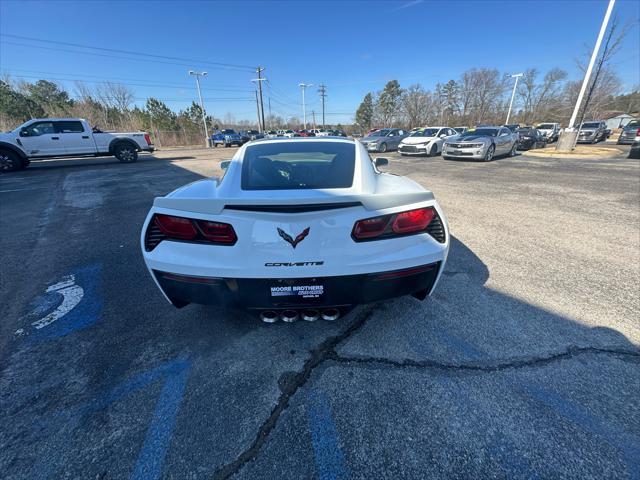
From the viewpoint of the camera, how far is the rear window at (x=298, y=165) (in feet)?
7.07

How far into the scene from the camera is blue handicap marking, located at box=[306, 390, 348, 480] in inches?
52.5

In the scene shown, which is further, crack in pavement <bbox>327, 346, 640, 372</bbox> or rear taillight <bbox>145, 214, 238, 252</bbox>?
crack in pavement <bbox>327, 346, 640, 372</bbox>

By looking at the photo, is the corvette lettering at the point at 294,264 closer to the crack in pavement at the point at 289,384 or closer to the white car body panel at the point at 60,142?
the crack in pavement at the point at 289,384

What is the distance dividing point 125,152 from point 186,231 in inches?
656

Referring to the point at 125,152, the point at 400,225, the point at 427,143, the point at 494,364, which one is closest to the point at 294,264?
the point at 400,225

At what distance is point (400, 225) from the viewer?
1.81 metres

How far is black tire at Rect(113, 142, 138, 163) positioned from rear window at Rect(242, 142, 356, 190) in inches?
608

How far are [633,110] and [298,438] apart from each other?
100m

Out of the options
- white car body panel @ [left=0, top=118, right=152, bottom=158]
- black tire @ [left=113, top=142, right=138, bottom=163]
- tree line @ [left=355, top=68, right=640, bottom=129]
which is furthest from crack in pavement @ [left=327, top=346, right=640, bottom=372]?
tree line @ [left=355, top=68, right=640, bottom=129]

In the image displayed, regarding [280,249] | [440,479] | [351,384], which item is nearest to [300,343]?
[351,384]

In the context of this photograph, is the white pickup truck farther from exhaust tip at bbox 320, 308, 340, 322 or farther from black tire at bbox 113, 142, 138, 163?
exhaust tip at bbox 320, 308, 340, 322

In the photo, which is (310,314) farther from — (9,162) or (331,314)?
(9,162)

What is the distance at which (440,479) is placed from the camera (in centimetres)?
129

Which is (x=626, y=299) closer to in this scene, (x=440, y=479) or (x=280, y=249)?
(x=440, y=479)
